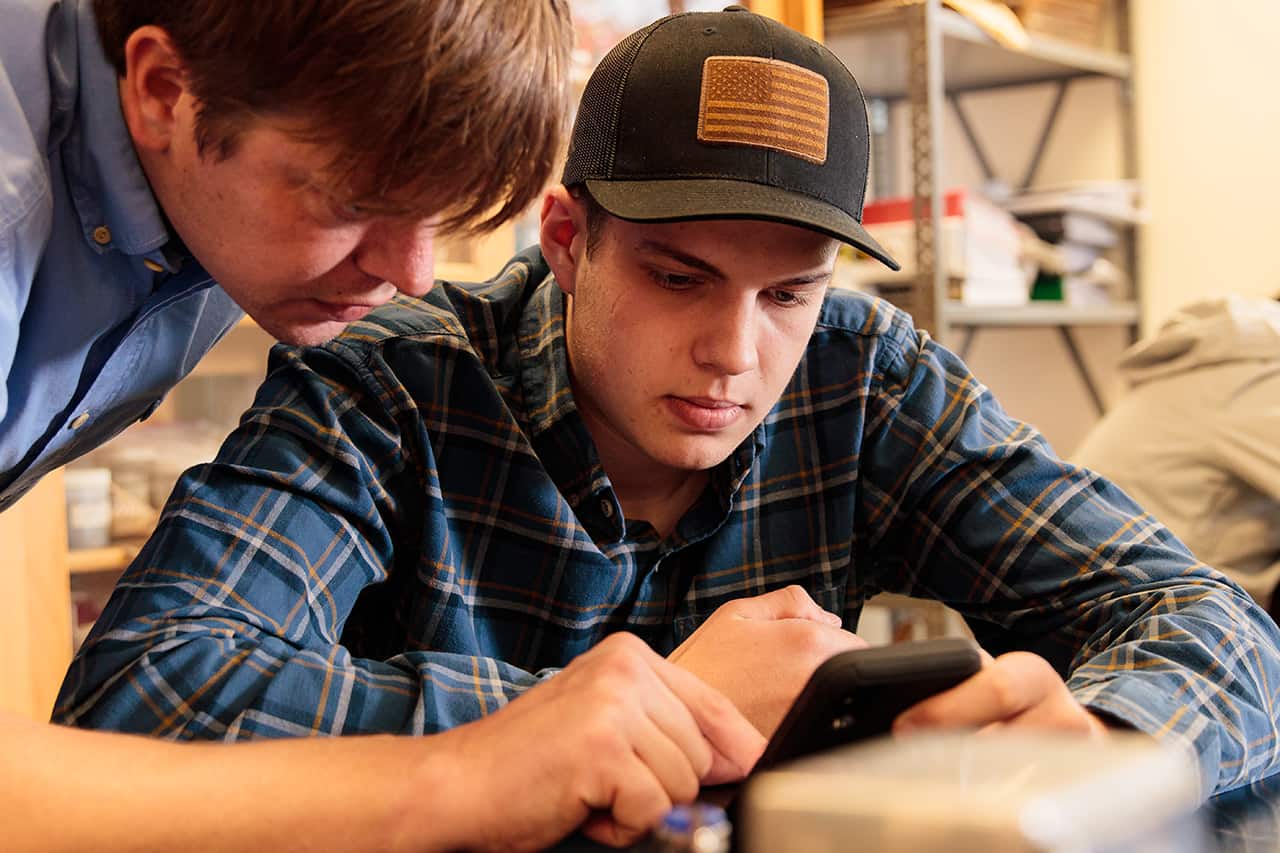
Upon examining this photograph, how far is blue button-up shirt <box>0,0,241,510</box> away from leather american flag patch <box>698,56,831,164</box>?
0.41m

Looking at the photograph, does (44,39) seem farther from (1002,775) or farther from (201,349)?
(1002,775)

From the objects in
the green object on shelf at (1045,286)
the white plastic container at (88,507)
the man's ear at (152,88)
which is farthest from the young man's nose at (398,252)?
the green object on shelf at (1045,286)

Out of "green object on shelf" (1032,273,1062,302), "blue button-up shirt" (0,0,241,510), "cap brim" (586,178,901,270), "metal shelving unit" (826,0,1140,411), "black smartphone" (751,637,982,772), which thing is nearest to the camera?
"black smartphone" (751,637,982,772)

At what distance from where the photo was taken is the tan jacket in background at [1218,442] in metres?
2.15

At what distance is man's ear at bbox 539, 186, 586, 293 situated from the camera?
3.61ft

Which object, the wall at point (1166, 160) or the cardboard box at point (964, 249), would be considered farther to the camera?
the wall at point (1166, 160)

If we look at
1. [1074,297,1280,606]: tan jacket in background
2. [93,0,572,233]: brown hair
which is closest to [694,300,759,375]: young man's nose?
[93,0,572,233]: brown hair

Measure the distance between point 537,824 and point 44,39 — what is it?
0.61 metres

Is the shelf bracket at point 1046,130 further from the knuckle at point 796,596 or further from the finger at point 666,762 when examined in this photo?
the finger at point 666,762

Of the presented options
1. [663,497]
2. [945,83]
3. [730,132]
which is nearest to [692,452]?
[663,497]

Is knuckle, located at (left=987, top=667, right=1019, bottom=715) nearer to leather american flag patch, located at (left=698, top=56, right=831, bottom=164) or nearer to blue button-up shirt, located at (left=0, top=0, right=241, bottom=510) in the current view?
leather american flag patch, located at (left=698, top=56, right=831, bottom=164)

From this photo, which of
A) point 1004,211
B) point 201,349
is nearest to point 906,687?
point 201,349

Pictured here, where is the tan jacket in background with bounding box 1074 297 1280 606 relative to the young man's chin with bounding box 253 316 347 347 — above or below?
below

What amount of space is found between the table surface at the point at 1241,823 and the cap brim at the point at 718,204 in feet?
1.53
